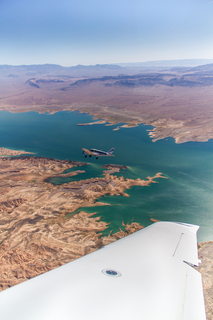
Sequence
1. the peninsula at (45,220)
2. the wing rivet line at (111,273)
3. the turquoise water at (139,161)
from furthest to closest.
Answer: the turquoise water at (139,161) < the peninsula at (45,220) < the wing rivet line at (111,273)

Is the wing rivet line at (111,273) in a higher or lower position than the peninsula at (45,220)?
higher

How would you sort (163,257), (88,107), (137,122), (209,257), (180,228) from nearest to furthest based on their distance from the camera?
(163,257)
(180,228)
(209,257)
(137,122)
(88,107)

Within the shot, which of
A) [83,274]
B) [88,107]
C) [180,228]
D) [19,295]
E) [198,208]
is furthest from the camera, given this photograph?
[88,107]

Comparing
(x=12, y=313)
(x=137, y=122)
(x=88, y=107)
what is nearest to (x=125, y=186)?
(x=12, y=313)

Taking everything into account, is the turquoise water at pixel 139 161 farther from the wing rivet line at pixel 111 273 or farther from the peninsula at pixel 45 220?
the wing rivet line at pixel 111 273

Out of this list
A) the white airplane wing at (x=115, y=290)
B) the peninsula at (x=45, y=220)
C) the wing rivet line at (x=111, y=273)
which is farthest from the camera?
the peninsula at (x=45, y=220)

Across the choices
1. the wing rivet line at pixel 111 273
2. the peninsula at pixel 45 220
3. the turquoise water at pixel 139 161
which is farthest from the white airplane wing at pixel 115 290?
the turquoise water at pixel 139 161

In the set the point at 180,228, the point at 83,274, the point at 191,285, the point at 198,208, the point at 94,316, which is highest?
the point at 94,316

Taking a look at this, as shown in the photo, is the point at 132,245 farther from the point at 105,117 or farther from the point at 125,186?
the point at 105,117
